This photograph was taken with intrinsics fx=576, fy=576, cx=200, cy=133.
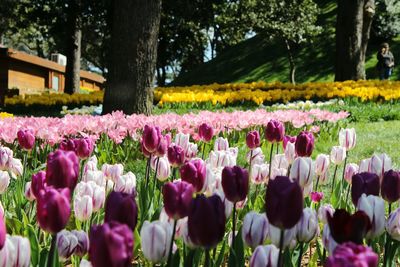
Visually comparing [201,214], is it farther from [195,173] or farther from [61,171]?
[195,173]

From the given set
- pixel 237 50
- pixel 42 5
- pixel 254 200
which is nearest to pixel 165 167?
pixel 254 200

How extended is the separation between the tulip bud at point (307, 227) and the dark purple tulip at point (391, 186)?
0.34m

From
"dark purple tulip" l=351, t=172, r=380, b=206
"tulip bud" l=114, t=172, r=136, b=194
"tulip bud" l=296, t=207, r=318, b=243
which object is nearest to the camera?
"tulip bud" l=296, t=207, r=318, b=243

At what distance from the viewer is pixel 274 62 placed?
2836cm

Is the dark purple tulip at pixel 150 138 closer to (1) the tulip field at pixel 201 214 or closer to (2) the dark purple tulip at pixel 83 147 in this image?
(1) the tulip field at pixel 201 214

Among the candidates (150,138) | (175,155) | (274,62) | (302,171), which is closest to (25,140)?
(150,138)

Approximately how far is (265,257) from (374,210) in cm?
44

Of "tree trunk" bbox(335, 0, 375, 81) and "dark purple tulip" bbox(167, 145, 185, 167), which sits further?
"tree trunk" bbox(335, 0, 375, 81)

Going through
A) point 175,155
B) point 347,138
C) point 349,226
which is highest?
point 347,138

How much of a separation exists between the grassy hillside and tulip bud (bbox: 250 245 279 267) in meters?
22.9

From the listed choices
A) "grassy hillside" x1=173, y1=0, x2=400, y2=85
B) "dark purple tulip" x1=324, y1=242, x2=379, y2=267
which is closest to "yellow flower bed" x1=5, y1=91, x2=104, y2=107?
"grassy hillside" x1=173, y1=0, x2=400, y2=85

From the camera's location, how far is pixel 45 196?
1423 millimetres

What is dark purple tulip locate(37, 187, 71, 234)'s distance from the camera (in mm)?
1404

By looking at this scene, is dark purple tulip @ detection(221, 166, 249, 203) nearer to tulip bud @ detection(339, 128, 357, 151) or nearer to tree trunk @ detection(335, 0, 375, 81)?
tulip bud @ detection(339, 128, 357, 151)
